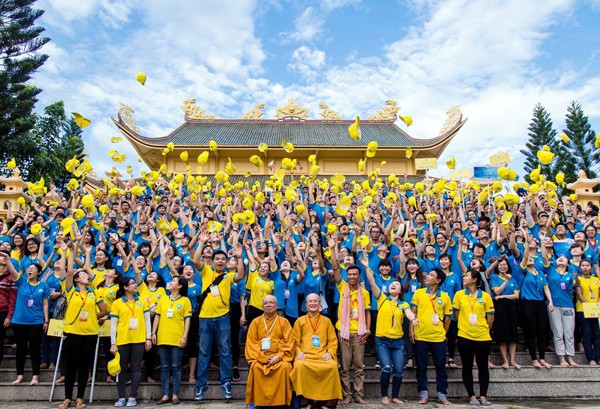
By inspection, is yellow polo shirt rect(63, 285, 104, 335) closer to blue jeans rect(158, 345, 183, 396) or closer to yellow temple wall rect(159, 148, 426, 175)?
blue jeans rect(158, 345, 183, 396)

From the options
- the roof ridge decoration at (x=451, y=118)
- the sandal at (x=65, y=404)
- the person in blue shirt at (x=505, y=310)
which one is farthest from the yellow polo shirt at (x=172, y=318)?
the roof ridge decoration at (x=451, y=118)

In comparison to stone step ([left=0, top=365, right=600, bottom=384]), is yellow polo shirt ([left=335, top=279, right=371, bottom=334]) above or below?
above

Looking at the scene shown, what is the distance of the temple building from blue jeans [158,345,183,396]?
53.4 feet

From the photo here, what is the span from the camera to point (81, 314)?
5.51m

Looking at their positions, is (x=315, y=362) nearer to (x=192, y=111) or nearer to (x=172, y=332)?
(x=172, y=332)

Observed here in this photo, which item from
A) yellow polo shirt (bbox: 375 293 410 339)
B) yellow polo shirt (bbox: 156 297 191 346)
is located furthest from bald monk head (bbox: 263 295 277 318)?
yellow polo shirt (bbox: 375 293 410 339)

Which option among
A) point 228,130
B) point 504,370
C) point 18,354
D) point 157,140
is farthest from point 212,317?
point 228,130

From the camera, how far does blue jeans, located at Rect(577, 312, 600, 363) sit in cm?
620

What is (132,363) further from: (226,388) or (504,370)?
(504,370)

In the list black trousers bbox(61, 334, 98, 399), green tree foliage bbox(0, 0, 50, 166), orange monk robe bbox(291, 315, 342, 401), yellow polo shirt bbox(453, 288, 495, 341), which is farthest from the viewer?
green tree foliage bbox(0, 0, 50, 166)

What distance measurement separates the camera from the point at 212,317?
573 centimetres

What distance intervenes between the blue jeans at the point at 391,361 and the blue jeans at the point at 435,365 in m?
0.28

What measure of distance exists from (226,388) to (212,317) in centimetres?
94

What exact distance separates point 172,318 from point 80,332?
1.17 meters
